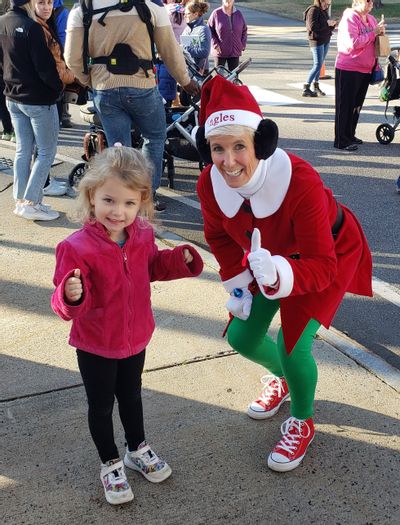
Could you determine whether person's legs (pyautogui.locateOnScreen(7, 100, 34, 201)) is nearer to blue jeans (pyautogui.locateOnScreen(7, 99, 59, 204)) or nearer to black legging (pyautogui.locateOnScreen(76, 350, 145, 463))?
blue jeans (pyautogui.locateOnScreen(7, 99, 59, 204))

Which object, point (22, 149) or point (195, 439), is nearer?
point (195, 439)

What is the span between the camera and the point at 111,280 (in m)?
2.63

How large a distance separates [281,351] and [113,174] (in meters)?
1.07

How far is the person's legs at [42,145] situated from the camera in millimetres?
5934

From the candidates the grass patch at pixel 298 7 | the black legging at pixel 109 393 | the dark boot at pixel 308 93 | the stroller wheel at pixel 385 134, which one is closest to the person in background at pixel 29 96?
the black legging at pixel 109 393

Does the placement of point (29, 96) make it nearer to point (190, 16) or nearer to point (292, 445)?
point (292, 445)

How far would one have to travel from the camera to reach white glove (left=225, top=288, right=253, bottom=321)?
3078 millimetres

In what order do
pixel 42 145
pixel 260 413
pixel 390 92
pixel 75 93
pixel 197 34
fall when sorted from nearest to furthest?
pixel 260 413, pixel 42 145, pixel 75 93, pixel 390 92, pixel 197 34


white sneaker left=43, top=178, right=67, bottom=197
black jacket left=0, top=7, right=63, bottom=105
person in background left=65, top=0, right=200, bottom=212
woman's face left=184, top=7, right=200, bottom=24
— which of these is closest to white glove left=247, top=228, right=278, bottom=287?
person in background left=65, top=0, right=200, bottom=212

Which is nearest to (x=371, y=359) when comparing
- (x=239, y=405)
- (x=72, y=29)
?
(x=239, y=405)

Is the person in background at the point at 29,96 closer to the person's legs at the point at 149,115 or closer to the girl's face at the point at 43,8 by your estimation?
the girl's face at the point at 43,8

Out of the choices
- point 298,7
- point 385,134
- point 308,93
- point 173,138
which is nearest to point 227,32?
point 308,93

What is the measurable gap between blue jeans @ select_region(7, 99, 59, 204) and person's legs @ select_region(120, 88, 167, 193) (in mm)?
716

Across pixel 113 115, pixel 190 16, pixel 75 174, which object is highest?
pixel 190 16
